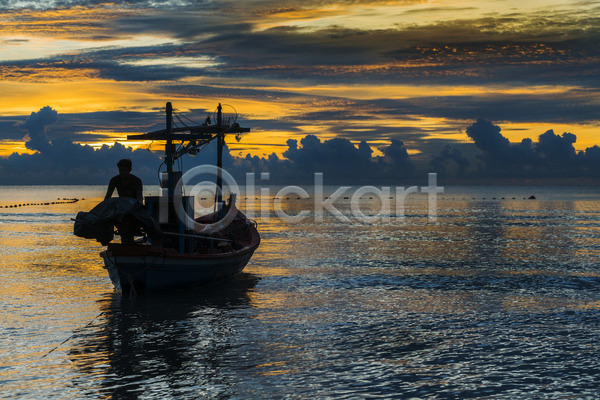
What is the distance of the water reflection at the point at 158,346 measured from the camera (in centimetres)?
1411

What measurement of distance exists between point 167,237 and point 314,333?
407 inches

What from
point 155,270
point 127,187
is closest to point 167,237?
point 155,270

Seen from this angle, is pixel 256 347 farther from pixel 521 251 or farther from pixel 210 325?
pixel 521 251

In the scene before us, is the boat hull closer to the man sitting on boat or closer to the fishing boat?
the fishing boat

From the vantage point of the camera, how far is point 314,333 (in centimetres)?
1939

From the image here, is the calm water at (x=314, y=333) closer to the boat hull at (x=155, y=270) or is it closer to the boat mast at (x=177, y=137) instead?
the boat hull at (x=155, y=270)

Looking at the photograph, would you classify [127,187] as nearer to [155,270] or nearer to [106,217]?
[106,217]

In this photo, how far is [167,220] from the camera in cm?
2633

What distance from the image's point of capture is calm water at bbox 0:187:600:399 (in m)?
14.2

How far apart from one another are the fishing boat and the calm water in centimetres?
97

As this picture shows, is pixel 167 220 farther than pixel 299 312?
Yes

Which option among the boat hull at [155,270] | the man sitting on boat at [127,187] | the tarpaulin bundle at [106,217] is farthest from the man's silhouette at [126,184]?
the boat hull at [155,270]

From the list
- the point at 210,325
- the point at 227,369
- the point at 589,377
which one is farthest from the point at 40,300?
the point at 589,377

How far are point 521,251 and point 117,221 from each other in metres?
34.2
